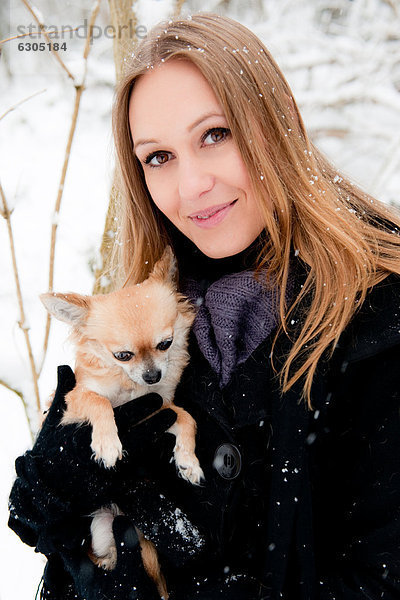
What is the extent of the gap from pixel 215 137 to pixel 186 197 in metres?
0.25

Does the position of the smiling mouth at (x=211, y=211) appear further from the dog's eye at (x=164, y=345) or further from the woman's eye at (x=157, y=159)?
the dog's eye at (x=164, y=345)

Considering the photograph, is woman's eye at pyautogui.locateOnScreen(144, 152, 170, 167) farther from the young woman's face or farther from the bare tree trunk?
the bare tree trunk

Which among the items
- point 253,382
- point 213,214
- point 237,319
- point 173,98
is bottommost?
point 253,382

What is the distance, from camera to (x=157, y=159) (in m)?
2.00

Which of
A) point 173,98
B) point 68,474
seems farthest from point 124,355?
point 173,98

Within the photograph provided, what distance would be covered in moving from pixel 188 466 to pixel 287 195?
115 cm

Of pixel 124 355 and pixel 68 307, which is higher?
pixel 68 307

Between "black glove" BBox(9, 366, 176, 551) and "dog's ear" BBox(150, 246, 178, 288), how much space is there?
2.09 ft

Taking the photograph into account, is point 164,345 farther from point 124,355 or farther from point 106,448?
point 106,448

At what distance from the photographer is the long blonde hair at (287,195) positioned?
67.0 inches

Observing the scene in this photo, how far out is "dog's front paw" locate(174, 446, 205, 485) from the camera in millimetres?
1905

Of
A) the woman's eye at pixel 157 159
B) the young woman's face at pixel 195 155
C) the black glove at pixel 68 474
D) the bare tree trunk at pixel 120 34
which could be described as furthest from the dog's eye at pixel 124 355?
the woman's eye at pixel 157 159

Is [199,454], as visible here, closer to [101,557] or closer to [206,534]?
[206,534]

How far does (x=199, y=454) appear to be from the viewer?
198cm
